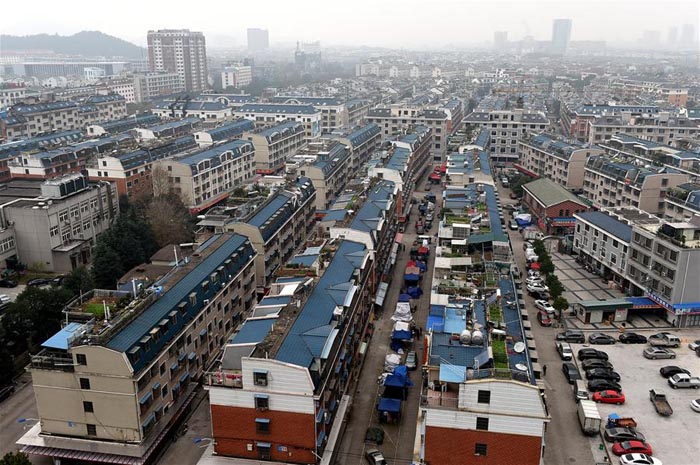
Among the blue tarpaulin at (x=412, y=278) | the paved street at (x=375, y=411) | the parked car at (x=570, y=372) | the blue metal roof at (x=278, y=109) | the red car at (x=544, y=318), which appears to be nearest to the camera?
the paved street at (x=375, y=411)

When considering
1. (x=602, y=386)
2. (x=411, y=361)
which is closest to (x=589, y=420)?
(x=602, y=386)

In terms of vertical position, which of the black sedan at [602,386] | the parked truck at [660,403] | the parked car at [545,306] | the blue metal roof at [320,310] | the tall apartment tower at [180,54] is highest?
the tall apartment tower at [180,54]

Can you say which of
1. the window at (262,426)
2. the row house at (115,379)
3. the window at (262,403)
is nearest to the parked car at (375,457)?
the window at (262,426)

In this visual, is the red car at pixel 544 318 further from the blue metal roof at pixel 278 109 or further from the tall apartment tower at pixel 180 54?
the tall apartment tower at pixel 180 54

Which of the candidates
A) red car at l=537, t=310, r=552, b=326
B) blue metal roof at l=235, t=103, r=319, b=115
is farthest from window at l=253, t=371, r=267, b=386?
blue metal roof at l=235, t=103, r=319, b=115

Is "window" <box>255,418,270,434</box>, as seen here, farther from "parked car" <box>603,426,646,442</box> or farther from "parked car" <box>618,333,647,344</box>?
Answer: "parked car" <box>618,333,647,344</box>

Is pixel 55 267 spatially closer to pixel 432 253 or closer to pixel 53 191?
pixel 53 191

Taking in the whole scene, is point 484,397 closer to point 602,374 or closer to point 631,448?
point 631,448
